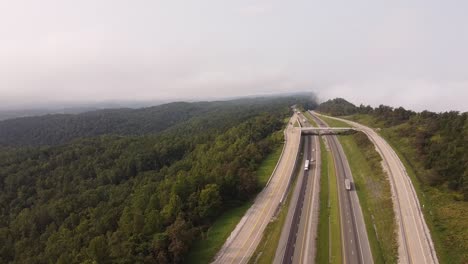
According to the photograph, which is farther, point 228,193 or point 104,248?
point 228,193

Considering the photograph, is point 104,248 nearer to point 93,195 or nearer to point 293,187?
point 293,187

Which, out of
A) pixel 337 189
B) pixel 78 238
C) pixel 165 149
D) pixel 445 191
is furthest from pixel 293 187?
pixel 165 149

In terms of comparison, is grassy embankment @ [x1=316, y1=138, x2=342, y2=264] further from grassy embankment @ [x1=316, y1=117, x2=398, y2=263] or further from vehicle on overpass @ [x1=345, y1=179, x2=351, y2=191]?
grassy embankment @ [x1=316, y1=117, x2=398, y2=263]

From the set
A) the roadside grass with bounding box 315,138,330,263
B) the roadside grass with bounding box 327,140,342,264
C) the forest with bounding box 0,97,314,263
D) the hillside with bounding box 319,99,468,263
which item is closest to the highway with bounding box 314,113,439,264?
the hillside with bounding box 319,99,468,263

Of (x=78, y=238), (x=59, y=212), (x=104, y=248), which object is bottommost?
(x=59, y=212)

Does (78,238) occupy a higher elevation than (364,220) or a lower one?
lower

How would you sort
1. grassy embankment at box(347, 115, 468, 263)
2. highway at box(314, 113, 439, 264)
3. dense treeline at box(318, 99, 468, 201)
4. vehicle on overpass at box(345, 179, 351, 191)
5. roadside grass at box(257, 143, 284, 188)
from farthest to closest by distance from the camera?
1. roadside grass at box(257, 143, 284, 188)
2. vehicle on overpass at box(345, 179, 351, 191)
3. dense treeline at box(318, 99, 468, 201)
4. highway at box(314, 113, 439, 264)
5. grassy embankment at box(347, 115, 468, 263)

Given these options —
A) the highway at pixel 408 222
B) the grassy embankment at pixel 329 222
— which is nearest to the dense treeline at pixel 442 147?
the highway at pixel 408 222
